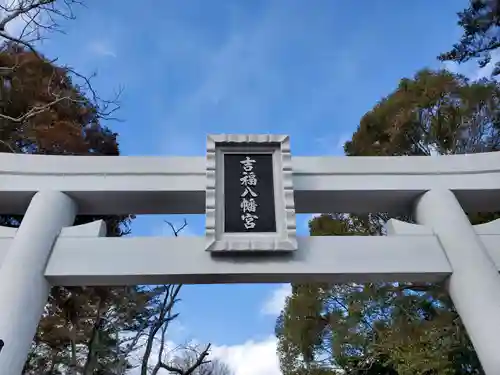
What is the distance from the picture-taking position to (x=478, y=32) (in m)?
7.45

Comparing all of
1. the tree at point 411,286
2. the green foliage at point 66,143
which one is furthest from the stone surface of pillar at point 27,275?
the tree at point 411,286

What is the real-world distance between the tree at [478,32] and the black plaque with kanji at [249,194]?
18.1 ft

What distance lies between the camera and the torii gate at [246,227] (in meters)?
3.13

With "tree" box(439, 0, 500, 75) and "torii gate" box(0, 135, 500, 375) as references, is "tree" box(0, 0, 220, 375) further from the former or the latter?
"tree" box(439, 0, 500, 75)

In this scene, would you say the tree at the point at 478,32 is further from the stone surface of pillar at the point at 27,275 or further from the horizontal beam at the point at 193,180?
the stone surface of pillar at the point at 27,275

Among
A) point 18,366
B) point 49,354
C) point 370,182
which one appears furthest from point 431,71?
point 49,354

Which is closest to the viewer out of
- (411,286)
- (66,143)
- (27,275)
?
(27,275)

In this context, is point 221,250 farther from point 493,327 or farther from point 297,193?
point 493,327

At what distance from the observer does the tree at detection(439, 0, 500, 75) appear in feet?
23.8

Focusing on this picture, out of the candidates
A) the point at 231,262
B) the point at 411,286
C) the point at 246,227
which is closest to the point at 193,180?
the point at 246,227

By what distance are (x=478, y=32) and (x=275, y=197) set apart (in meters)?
5.89

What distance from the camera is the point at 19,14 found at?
4555 millimetres

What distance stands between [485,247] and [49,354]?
939cm

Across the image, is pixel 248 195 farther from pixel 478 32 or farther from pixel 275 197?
pixel 478 32
